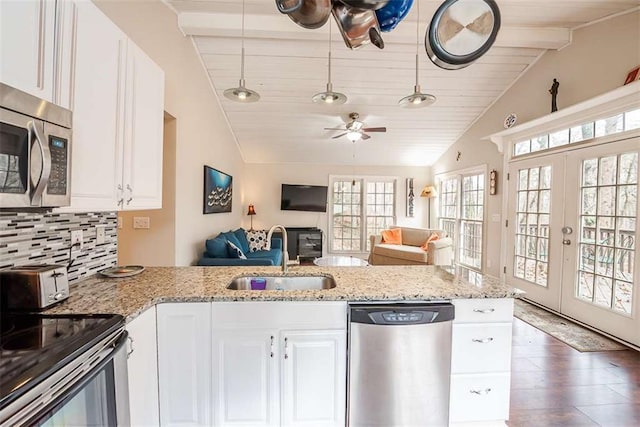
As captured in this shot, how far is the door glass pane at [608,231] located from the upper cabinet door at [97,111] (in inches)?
162

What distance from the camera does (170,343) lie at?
4.79ft

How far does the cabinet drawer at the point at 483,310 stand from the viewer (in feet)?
5.13

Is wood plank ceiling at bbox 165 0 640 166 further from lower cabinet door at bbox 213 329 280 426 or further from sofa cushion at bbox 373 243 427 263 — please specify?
lower cabinet door at bbox 213 329 280 426

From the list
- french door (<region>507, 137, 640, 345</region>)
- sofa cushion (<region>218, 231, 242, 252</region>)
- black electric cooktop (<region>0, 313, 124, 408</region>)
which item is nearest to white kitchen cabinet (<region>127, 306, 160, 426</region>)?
black electric cooktop (<region>0, 313, 124, 408</region>)

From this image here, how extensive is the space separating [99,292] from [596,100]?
14.5 feet

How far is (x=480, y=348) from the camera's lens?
1579 mm

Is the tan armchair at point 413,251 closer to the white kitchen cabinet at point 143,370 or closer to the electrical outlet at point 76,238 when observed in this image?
the white kitchen cabinet at point 143,370

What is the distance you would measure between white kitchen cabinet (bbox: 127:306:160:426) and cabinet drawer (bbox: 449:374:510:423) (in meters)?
1.52

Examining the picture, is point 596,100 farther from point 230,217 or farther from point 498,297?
point 230,217

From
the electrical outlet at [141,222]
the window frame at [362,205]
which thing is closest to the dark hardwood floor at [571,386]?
the electrical outlet at [141,222]

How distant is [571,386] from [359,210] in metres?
5.09

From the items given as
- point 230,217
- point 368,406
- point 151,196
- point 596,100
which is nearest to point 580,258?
point 596,100

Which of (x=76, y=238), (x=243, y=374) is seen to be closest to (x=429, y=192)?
(x=243, y=374)

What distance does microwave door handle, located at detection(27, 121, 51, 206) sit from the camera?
950 millimetres
